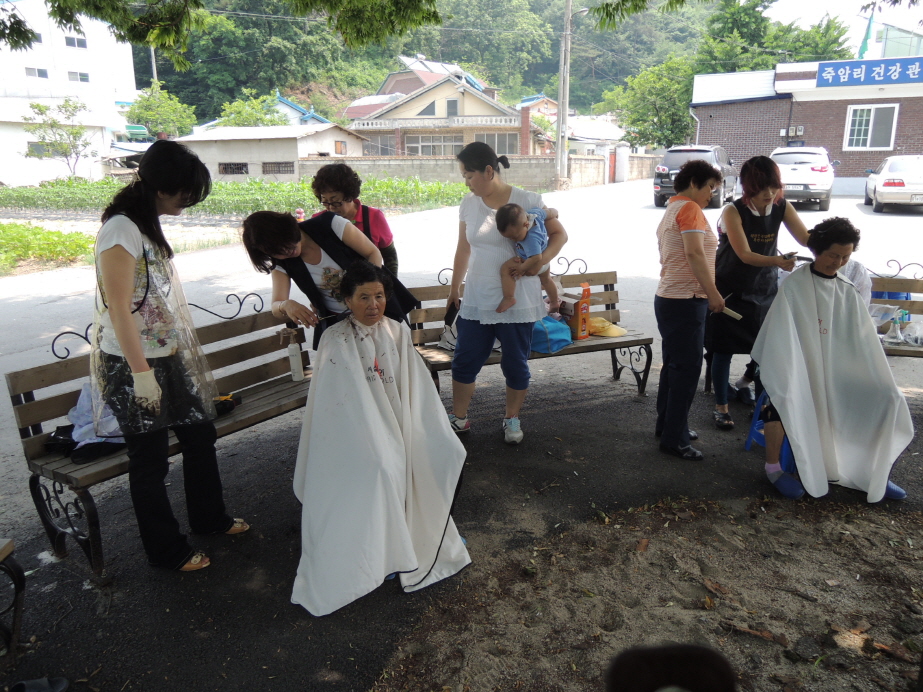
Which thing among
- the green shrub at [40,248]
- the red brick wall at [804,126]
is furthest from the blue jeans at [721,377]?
the red brick wall at [804,126]

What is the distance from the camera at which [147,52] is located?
55.4 meters

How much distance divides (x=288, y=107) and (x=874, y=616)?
52.5m

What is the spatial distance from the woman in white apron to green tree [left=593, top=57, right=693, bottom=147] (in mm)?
39216

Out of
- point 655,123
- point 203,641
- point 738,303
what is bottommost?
point 203,641

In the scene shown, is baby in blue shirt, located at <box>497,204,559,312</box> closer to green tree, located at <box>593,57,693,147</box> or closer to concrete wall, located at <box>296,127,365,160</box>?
concrete wall, located at <box>296,127,365,160</box>

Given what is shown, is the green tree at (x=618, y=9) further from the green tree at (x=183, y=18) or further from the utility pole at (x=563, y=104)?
the utility pole at (x=563, y=104)

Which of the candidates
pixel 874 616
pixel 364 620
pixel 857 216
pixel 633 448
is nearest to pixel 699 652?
pixel 364 620

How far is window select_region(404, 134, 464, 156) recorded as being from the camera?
41.6 m

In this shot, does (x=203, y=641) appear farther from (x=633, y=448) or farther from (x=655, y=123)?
(x=655, y=123)

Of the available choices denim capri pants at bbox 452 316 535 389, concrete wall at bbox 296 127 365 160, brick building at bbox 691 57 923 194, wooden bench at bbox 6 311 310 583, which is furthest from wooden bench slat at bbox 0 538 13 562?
concrete wall at bbox 296 127 365 160

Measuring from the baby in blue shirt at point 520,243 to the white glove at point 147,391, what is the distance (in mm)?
1952

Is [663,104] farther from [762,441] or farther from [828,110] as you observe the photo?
[762,441]

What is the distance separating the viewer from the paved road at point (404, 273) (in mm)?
5168

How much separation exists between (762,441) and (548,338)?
4.98ft
